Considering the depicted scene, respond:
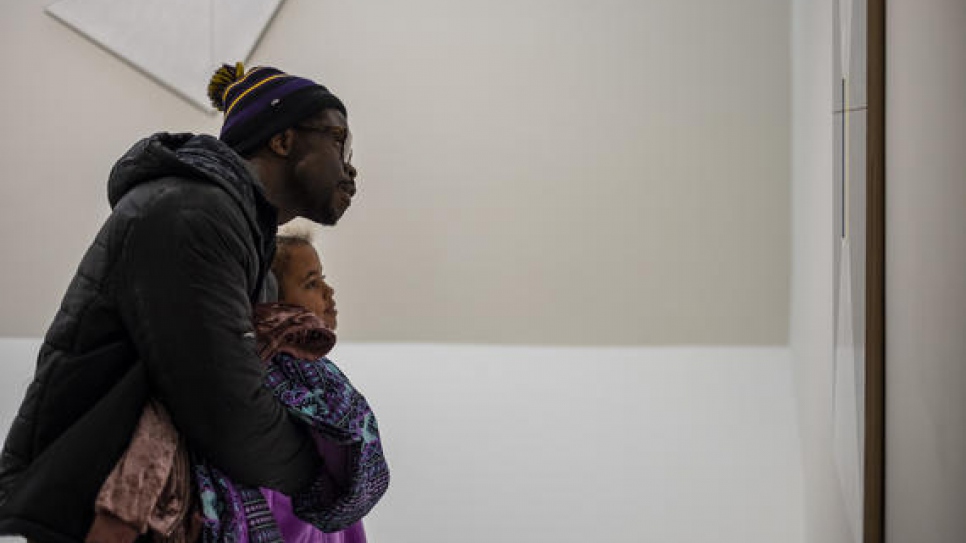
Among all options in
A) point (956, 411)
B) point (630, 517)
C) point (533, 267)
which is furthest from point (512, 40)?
point (956, 411)

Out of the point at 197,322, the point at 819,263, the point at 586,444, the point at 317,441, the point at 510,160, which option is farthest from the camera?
the point at 510,160

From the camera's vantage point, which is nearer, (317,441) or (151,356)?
(151,356)

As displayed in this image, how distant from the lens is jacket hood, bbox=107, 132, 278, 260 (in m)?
1.17

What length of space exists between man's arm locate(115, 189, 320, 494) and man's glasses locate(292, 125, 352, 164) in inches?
11.1

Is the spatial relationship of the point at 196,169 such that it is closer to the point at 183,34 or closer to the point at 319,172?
the point at 319,172

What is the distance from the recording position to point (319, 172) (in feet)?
4.55

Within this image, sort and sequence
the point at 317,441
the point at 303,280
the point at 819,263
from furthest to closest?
the point at 303,280
the point at 819,263
the point at 317,441

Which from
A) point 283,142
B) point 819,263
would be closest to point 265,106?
point 283,142

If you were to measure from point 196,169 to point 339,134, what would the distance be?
1.02 feet

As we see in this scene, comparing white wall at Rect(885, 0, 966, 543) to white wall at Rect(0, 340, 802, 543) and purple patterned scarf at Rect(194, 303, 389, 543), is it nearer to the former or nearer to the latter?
purple patterned scarf at Rect(194, 303, 389, 543)

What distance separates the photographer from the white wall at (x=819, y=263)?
1462mm

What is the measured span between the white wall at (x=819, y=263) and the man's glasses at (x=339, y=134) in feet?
2.15

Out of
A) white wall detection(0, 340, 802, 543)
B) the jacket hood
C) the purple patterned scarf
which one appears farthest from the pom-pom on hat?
white wall detection(0, 340, 802, 543)

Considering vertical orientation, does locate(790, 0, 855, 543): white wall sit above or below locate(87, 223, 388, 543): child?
above
